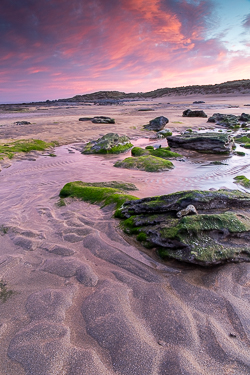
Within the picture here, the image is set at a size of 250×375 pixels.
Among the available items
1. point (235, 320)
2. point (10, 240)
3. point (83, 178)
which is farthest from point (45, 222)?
point (235, 320)

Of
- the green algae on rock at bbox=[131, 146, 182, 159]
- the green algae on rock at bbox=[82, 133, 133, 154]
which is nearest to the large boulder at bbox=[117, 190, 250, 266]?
the green algae on rock at bbox=[131, 146, 182, 159]

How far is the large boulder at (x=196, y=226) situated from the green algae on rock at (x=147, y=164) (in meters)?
3.46

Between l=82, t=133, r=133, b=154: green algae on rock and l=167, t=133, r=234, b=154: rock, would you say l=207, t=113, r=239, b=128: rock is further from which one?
l=82, t=133, r=133, b=154: green algae on rock

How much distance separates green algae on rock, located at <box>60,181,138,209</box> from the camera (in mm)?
4566

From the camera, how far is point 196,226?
2.88 meters

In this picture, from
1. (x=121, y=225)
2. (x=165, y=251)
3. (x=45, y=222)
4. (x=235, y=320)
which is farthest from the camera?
(x=45, y=222)

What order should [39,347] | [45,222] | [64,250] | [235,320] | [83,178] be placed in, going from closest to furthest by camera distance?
1. [39,347]
2. [235,320]
3. [64,250]
4. [45,222]
5. [83,178]

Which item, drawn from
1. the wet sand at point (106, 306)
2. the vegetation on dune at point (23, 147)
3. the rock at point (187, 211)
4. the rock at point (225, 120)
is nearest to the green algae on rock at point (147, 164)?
the wet sand at point (106, 306)

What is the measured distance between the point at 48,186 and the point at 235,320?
514cm

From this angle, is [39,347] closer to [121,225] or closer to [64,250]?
[64,250]

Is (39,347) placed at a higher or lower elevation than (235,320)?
higher

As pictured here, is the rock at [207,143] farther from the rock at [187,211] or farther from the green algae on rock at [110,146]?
the rock at [187,211]

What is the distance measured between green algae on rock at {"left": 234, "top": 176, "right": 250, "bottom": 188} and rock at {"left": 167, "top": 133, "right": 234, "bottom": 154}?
306 cm

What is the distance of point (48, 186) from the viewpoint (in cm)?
598
